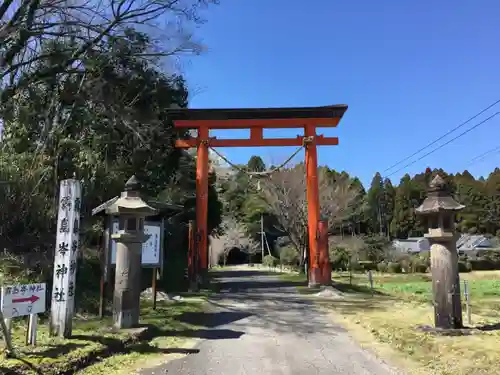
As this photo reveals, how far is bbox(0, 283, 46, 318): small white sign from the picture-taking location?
5.41m

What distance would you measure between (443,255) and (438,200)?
1027mm

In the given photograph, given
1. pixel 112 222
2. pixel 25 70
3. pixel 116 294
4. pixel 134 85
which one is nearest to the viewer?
pixel 116 294

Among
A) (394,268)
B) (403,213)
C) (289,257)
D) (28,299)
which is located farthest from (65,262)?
(403,213)

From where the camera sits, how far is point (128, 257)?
7.86 metres

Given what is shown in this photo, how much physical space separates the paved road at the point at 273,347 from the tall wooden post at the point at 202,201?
4.78m

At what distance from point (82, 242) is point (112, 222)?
141 inches

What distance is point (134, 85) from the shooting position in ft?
49.3

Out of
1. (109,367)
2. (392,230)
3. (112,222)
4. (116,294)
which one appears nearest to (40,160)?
(112,222)

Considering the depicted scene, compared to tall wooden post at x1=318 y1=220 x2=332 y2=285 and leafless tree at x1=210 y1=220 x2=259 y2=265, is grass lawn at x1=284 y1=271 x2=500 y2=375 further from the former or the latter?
leafless tree at x1=210 y1=220 x2=259 y2=265

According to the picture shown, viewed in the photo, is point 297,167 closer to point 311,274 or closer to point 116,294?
point 311,274

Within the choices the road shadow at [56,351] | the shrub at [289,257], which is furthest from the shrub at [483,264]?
the road shadow at [56,351]

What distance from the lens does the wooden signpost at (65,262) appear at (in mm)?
6512

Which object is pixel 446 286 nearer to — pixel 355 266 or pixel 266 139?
pixel 266 139

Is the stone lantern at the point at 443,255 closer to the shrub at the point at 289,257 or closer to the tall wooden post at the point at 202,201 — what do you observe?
the tall wooden post at the point at 202,201
